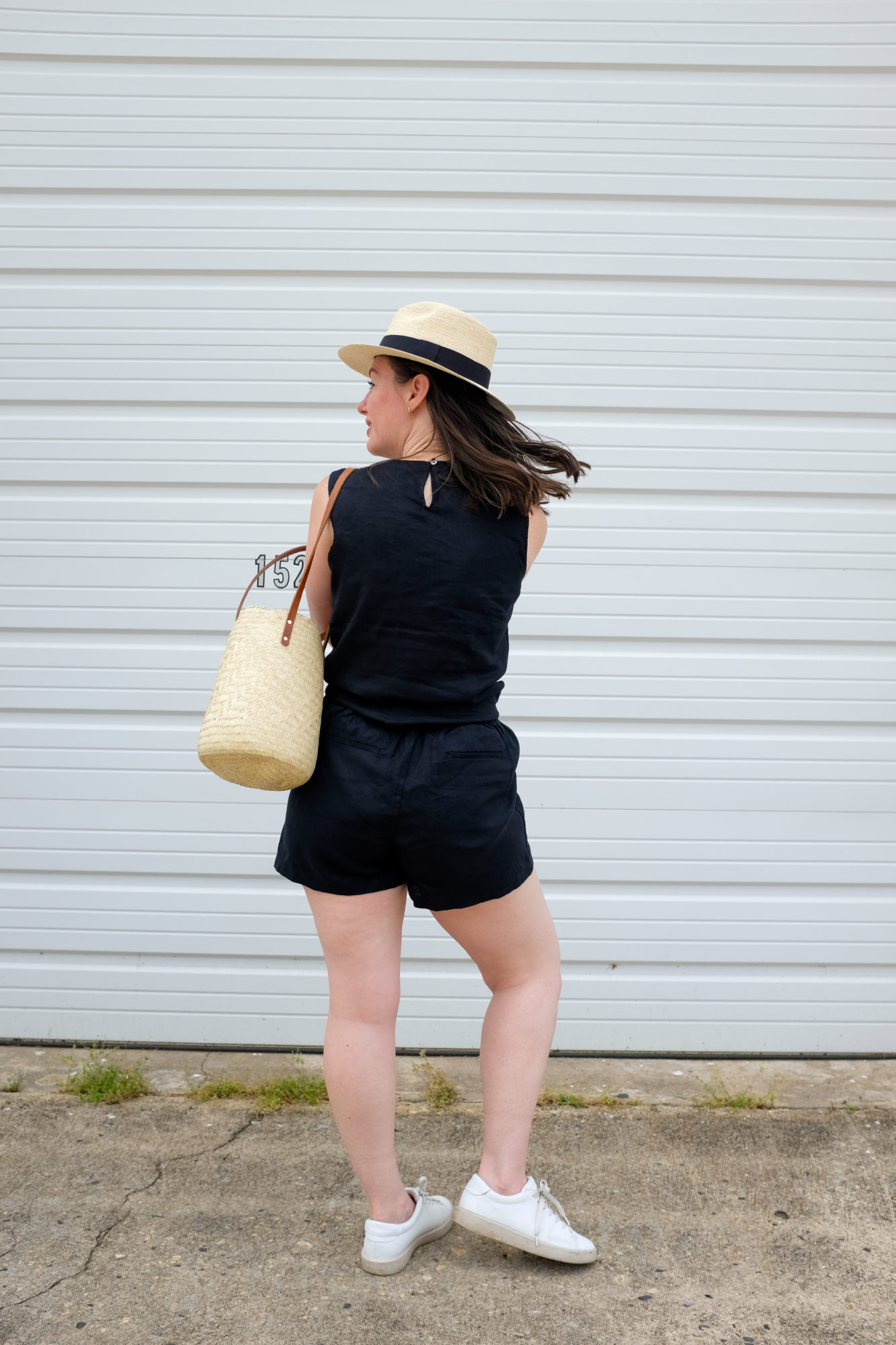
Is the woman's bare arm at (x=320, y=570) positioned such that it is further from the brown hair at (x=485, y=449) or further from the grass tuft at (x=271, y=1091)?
the grass tuft at (x=271, y=1091)

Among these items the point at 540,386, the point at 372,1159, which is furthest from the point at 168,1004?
the point at 540,386

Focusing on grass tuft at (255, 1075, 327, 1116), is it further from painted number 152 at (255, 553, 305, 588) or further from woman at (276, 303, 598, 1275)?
painted number 152 at (255, 553, 305, 588)

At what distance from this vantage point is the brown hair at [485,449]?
6.59ft

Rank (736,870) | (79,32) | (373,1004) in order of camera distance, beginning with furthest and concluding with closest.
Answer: (736,870), (79,32), (373,1004)

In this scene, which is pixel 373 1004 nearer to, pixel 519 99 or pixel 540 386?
pixel 540 386

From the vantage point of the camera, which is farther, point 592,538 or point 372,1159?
point 592,538

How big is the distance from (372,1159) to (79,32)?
3.23m

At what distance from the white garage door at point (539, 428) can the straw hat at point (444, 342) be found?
1.23 meters

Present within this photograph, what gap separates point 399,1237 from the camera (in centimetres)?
228

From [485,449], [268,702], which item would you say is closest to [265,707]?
[268,702]

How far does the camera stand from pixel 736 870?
11.2 ft

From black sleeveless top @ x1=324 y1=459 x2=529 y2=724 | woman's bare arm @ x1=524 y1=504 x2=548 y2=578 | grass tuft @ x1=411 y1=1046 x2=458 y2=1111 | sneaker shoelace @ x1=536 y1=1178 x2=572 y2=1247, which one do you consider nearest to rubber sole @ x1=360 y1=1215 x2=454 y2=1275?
sneaker shoelace @ x1=536 y1=1178 x2=572 y2=1247

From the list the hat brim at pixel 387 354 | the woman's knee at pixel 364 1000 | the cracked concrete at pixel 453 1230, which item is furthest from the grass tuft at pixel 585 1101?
the hat brim at pixel 387 354

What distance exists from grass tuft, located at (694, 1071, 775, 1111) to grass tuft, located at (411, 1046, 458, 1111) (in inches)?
28.2
